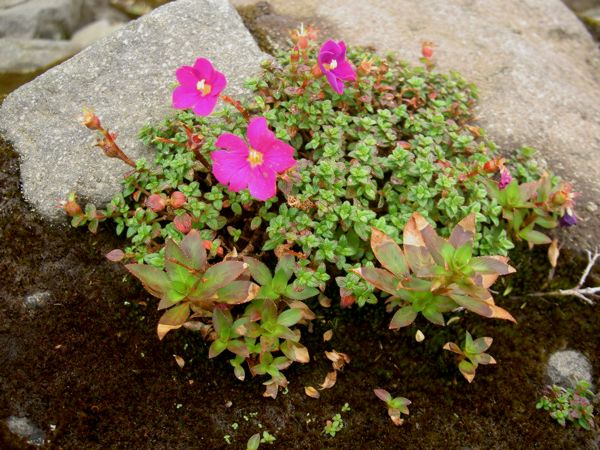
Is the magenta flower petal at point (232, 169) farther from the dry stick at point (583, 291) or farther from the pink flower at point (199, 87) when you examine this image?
the dry stick at point (583, 291)

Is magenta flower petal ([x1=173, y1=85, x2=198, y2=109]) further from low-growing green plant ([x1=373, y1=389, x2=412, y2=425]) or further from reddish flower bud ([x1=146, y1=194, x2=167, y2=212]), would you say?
low-growing green plant ([x1=373, y1=389, x2=412, y2=425])

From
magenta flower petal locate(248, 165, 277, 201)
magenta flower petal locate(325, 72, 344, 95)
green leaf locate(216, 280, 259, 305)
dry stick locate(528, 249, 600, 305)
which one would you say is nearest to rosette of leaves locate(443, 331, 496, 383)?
dry stick locate(528, 249, 600, 305)

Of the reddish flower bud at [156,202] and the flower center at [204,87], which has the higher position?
the flower center at [204,87]

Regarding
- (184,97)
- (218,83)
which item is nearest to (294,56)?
(218,83)

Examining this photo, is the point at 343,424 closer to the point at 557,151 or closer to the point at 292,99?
the point at 292,99

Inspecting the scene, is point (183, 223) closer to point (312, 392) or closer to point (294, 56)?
point (312, 392)

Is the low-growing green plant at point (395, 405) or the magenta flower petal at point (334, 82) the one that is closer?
the low-growing green plant at point (395, 405)

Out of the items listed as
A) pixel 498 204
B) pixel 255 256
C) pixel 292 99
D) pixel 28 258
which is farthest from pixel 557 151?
pixel 28 258

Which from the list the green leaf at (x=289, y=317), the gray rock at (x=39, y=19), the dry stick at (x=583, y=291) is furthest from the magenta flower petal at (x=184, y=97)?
the gray rock at (x=39, y=19)
